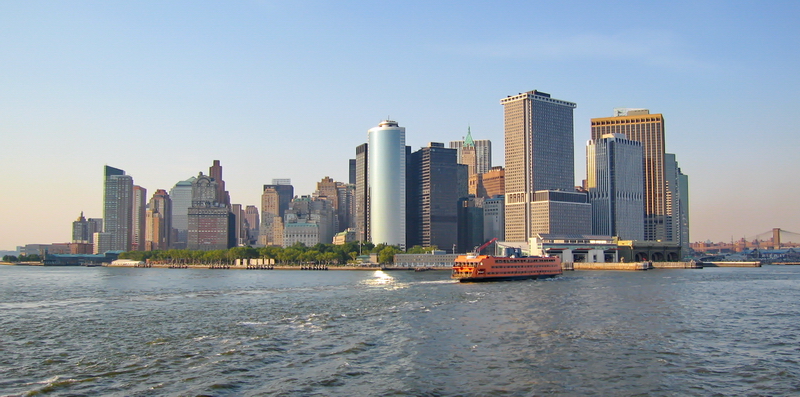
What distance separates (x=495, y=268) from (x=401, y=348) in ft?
340

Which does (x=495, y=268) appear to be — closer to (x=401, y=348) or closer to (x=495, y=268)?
(x=495, y=268)

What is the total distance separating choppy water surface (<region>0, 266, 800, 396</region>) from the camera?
147 ft

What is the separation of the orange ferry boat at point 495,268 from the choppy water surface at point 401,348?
54644mm

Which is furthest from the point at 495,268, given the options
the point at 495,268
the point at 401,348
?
the point at 401,348

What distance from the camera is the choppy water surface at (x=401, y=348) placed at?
44.8 meters

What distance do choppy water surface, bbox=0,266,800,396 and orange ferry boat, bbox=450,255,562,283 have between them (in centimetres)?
5464

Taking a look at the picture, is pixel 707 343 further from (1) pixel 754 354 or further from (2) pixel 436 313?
(2) pixel 436 313

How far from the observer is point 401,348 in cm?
5828

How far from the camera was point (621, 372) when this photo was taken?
4872cm

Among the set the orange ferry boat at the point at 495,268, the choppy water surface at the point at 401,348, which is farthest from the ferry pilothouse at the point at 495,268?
the choppy water surface at the point at 401,348

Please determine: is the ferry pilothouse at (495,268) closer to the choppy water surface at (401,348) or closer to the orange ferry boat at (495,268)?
the orange ferry boat at (495,268)

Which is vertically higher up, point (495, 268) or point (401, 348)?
point (495, 268)

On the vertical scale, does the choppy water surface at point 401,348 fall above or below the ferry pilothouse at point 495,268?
below

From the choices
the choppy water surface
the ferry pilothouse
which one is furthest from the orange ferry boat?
the choppy water surface
